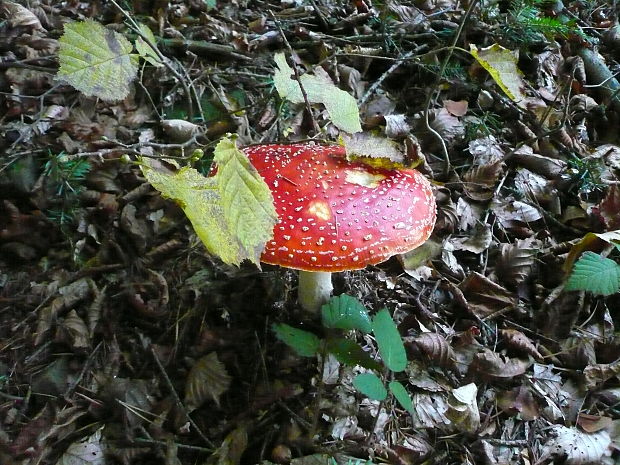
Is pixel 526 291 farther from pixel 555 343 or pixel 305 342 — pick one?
pixel 305 342

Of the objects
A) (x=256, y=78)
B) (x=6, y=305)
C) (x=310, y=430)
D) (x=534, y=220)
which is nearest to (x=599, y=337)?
(x=534, y=220)

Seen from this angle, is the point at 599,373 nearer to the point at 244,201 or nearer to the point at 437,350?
the point at 437,350

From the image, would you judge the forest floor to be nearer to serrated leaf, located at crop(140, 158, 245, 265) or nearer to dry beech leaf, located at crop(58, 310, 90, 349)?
dry beech leaf, located at crop(58, 310, 90, 349)

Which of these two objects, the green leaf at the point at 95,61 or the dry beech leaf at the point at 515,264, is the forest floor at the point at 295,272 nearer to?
the dry beech leaf at the point at 515,264

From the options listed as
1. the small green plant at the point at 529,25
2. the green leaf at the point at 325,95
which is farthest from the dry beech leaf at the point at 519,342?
the small green plant at the point at 529,25

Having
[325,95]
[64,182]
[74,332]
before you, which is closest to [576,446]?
[325,95]

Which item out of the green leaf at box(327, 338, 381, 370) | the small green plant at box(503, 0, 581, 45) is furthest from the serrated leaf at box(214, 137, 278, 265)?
the small green plant at box(503, 0, 581, 45)
